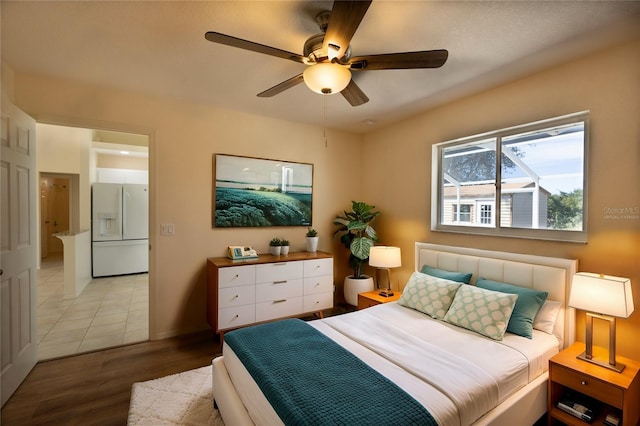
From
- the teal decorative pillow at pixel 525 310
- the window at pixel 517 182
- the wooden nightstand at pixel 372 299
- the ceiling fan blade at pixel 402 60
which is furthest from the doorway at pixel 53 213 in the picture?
the teal decorative pillow at pixel 525 310

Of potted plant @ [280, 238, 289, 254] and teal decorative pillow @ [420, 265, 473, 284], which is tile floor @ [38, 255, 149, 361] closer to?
potted plant @ [280, 238, 289, 254]

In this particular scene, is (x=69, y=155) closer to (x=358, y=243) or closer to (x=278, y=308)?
(x=278, y=308)

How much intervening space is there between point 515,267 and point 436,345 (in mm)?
1091

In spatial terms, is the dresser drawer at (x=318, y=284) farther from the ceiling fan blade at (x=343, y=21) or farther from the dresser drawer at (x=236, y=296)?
the ceiling fan blade at (x=343, y=21)

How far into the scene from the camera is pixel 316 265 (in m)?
3.50

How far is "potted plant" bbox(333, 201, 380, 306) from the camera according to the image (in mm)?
3629

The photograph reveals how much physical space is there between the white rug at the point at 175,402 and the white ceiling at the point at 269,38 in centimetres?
256

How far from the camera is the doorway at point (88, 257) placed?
3152 mm

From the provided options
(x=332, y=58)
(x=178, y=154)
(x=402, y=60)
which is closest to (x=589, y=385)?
(x=402, y=60)

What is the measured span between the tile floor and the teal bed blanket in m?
2.03

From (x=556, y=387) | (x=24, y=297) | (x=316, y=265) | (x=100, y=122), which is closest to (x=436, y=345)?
(x=556, y=387)

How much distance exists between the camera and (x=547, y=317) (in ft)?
7.09

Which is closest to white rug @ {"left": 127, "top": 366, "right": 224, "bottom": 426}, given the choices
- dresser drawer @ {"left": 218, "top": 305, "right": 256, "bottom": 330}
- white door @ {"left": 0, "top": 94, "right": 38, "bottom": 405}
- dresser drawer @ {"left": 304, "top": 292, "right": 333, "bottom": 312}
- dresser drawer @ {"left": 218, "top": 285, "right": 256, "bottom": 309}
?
dresser drawer @ {"left": 218, "top": 305, "right": 256, "bottom": 330}

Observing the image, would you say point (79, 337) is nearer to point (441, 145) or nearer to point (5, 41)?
point (5, 41)
